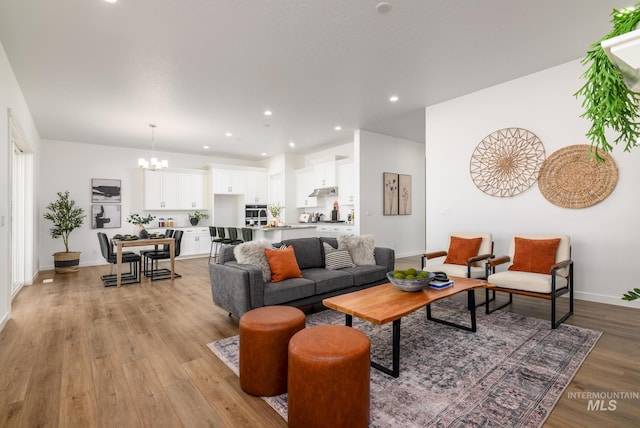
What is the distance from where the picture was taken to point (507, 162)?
15.0 ft

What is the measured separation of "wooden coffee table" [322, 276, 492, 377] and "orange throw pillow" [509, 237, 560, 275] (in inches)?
40.4

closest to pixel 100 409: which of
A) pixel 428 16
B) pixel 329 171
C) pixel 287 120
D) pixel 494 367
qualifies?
pixel 494 367

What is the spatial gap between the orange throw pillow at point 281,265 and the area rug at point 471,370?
1.82ft

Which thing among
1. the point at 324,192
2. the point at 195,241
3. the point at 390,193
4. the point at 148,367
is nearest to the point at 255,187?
the point at 195,241

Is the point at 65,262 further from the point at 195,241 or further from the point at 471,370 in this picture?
the point at 471,370

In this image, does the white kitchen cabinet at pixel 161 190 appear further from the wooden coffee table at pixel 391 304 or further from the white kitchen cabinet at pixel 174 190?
the wooden coffee table at pixel 391 304

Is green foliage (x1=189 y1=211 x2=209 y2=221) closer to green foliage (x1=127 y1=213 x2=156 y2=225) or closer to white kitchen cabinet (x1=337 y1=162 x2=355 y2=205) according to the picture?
green foliage (x1=127 y1=213 x2=156 y2=225)

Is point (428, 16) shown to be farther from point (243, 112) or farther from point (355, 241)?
point (243, 112)

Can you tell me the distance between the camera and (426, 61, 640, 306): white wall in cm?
369

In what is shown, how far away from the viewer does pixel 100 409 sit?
195 cm

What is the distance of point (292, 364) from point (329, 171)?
6.65m

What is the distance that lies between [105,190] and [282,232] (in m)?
4.72

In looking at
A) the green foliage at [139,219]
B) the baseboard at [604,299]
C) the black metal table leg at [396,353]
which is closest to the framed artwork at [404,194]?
the baseboard at [604,299]

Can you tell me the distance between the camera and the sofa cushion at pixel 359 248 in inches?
170
